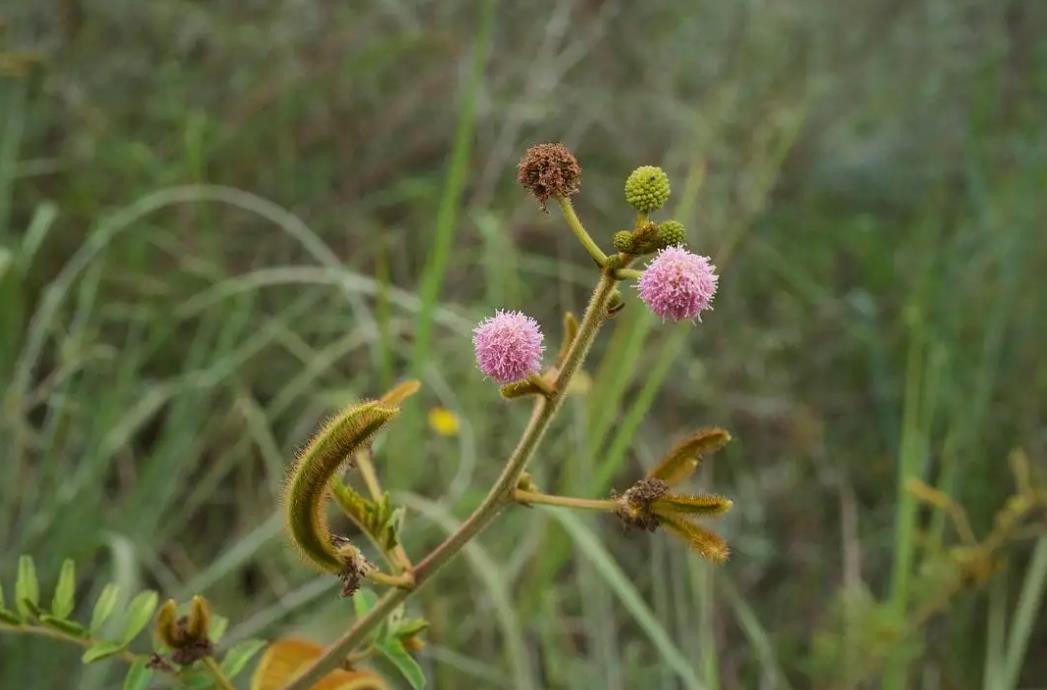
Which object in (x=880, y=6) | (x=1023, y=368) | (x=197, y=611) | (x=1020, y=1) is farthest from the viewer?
(x=880, y=6)

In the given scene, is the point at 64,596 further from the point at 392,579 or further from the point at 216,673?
the point at 392,579

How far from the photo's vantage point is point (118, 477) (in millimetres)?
2023

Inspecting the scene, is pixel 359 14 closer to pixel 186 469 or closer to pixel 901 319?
pixel 186 469

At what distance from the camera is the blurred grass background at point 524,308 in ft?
5.47

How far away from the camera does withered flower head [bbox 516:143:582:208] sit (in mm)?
574

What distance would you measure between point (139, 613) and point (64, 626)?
0.23 ft

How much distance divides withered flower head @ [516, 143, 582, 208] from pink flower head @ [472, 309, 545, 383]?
7cm

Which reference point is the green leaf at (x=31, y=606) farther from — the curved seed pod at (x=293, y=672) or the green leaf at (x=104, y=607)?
the curved seed pod at (x=293, y=672)

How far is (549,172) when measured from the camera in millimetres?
574

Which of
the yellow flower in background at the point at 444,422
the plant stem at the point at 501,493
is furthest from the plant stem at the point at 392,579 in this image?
the yellow flower in background at the point at 444,422

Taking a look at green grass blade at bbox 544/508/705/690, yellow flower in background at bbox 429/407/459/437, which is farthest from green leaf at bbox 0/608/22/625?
yellow flower in background at bbox 429/407/459/437

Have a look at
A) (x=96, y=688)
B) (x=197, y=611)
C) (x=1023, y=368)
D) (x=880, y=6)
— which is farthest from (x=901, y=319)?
(x=197, y=611)

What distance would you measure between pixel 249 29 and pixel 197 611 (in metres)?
2.13

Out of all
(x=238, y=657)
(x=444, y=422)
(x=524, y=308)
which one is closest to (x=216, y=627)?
(x=238, y=657)
